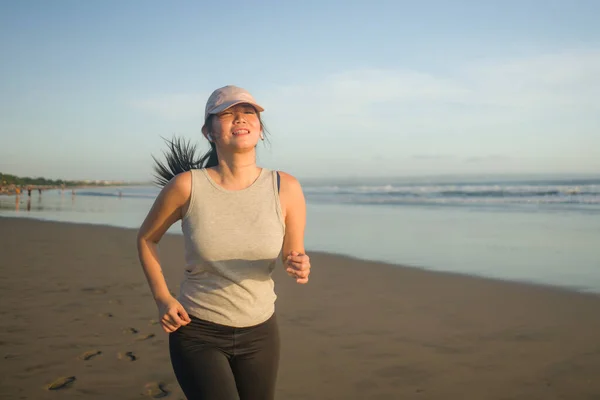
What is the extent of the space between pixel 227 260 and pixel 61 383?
270 cm

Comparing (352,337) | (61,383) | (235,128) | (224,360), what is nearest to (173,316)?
(224,360)

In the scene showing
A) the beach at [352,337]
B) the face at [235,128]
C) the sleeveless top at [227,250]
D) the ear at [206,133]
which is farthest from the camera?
the beach at [352,337]

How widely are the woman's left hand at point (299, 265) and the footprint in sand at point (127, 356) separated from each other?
9.90 feet

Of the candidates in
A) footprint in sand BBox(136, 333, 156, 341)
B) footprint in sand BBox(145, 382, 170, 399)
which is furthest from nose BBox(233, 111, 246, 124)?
footprint in sand BBox(136, 333, 156, 341)

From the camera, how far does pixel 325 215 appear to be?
22.3 meters

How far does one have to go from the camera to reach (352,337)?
5555mm

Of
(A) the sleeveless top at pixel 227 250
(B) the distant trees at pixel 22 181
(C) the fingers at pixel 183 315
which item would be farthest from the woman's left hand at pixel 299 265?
(B) the distant trees at pixel 22 181

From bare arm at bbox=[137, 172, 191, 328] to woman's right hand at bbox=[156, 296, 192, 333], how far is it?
44 mm

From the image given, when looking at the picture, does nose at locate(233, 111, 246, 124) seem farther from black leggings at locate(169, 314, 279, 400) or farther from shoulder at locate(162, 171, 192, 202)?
black leggings at locate(169, 314, 279, 400)

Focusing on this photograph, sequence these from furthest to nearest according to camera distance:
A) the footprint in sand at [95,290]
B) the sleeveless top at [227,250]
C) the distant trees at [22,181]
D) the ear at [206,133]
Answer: the distant trees at [22,181], the footprint in sand at [95,290], the ear at [206,133], the sleeveless top at [227,250]

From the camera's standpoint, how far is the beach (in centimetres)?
427

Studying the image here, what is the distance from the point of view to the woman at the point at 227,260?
232 centimetres

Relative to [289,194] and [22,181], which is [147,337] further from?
[22,181]

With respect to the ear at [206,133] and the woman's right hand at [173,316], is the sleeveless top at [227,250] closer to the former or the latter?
the woman's right hand at [173,316]
